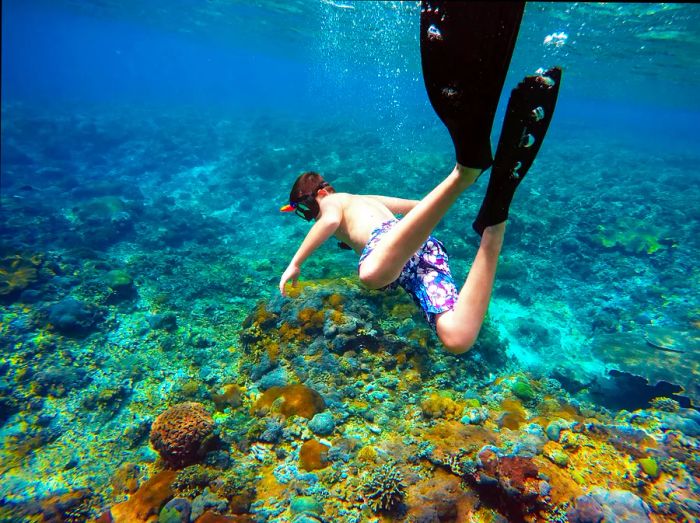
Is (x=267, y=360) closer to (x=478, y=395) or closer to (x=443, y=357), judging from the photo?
(x=443, y=357)

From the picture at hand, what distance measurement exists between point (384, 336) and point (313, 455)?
290cm

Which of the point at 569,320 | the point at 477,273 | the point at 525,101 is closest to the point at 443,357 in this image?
the point at 477,273

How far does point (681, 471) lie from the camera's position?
14.6 feet

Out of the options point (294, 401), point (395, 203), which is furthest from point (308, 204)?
point (294, 401)

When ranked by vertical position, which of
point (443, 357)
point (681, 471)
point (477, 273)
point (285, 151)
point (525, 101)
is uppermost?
point (525, 101)

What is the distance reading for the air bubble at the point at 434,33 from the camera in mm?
1928

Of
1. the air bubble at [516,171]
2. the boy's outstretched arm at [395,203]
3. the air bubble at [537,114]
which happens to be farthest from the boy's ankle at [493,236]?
the boy's outstretched arm at [395,203]

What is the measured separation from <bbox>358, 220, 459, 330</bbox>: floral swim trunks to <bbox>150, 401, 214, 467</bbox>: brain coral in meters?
3.91

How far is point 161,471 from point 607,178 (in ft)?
89.8

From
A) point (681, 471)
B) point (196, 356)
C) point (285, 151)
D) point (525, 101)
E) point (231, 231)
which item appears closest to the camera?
point (525, 101)

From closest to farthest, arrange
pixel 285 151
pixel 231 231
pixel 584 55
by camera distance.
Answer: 1. pixel 231 231
2. pixel 285 151
3. pixel 584 55

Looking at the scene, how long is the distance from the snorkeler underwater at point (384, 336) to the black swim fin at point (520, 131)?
0.06ft

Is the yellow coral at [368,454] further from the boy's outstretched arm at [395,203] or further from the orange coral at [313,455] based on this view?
the boy's outstretched arm at [395,203]

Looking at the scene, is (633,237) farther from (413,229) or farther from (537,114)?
(413,229)
